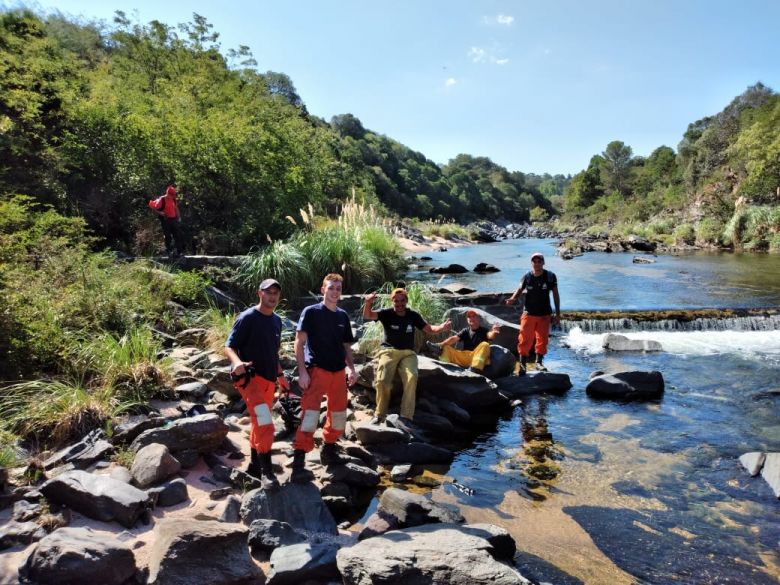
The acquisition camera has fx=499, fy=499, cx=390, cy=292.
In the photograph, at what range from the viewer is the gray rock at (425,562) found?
301 centimetres

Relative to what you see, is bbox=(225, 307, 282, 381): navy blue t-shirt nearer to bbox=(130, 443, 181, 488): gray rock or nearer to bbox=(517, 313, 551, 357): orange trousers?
bbox=(130, 443, 181, 488): gray rock

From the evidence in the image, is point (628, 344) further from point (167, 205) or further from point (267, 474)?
point (167, 205)

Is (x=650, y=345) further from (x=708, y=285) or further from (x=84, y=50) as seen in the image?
(x=84, y=50)

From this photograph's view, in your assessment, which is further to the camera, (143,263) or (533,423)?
(143,263)

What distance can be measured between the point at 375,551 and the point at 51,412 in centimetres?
344

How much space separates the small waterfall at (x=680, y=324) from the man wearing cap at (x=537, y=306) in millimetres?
3991

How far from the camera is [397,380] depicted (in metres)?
6.46

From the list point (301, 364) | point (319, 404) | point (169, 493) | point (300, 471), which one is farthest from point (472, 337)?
point (169, 493)

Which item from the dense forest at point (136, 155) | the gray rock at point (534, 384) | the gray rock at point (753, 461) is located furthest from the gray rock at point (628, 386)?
the dense forest at point (136, 155)

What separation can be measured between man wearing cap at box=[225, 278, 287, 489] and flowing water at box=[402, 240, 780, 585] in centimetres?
171

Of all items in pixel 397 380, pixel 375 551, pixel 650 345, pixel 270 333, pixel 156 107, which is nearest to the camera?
pixel 375 551

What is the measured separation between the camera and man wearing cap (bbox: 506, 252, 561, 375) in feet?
25.9

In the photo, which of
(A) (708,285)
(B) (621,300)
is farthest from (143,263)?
(A) (708,285)

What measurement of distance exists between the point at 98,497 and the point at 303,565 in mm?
1606
